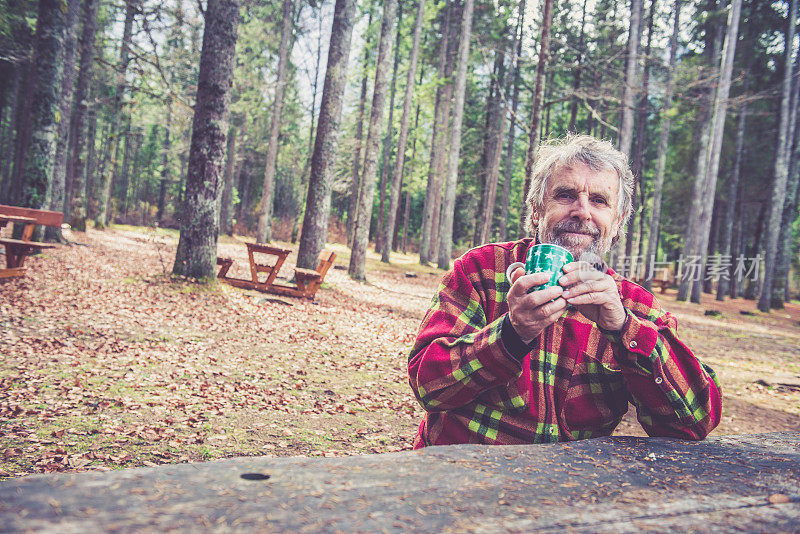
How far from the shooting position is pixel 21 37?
1964 centimetres

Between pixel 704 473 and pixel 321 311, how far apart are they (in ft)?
28.6

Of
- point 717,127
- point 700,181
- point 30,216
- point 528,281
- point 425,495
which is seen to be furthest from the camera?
point 700,181

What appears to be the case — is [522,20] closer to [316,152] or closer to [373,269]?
[373,269]

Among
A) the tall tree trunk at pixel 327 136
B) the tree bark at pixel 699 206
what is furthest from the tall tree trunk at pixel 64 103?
the tree bark at pixel 699 206

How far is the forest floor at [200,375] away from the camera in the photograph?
3967 mm

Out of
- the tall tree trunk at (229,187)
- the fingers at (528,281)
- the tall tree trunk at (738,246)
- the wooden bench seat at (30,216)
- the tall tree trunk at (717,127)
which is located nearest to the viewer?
the fingers at (528,281)

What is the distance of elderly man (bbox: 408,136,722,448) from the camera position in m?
1.72

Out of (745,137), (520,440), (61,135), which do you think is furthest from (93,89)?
(745,137)

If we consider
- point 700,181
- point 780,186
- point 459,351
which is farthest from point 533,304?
point 780,186

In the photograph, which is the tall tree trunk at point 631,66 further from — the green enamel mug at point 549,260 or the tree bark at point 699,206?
the green enamel mug at point 549,260

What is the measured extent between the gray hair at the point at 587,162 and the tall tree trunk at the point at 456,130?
18747mm

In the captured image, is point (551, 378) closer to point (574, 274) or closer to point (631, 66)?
point (574, 274)

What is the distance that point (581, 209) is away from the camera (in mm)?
2066

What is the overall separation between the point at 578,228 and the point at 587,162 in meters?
0.32
